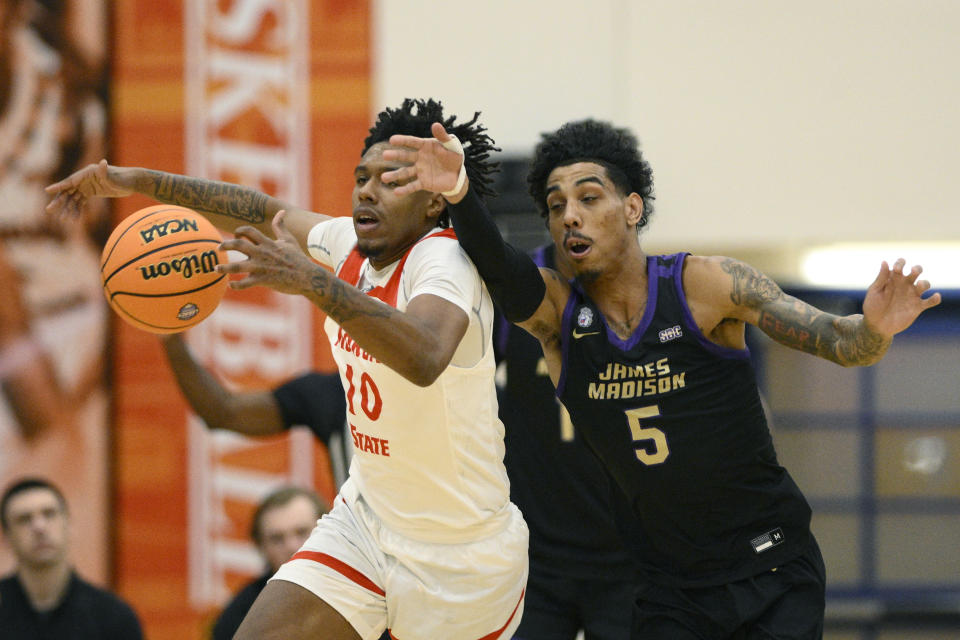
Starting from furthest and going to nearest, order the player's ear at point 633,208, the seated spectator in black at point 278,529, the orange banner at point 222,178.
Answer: the orange banner at point 222,178, the seated spectator in black at point 278,529, the player's ear at point 633,208

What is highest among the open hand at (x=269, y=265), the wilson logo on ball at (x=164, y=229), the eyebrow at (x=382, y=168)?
the eyebrow at (x=382, y=168)

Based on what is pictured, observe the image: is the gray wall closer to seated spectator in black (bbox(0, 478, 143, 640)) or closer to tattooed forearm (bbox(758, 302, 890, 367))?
seated spectator in black (bbox(0, 478, 143, 640))

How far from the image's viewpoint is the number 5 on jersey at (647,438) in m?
3.70

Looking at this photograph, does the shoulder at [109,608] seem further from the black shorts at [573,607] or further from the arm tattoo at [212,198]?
the arm tattoo at [212,198]

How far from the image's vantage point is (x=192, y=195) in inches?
169

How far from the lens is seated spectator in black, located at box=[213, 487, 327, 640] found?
5504mm

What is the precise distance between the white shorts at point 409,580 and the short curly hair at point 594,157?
4.08 ft

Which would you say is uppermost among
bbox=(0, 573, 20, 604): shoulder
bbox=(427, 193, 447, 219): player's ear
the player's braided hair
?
the player's braided hair

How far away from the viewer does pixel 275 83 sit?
25.1 ft

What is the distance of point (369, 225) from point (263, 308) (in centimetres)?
422

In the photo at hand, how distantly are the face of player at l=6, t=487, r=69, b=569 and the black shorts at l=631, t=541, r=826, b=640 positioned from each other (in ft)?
10.6

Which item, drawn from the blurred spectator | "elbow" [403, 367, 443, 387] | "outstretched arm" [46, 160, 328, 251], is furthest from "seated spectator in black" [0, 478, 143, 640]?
"elbow" [403, 367, 443, 387]

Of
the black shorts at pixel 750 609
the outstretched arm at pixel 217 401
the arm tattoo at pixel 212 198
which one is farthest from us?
the outstretched arm at pixel 217 401

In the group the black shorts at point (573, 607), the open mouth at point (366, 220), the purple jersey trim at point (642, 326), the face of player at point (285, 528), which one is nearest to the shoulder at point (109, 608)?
the face of player at point (285, 528)
